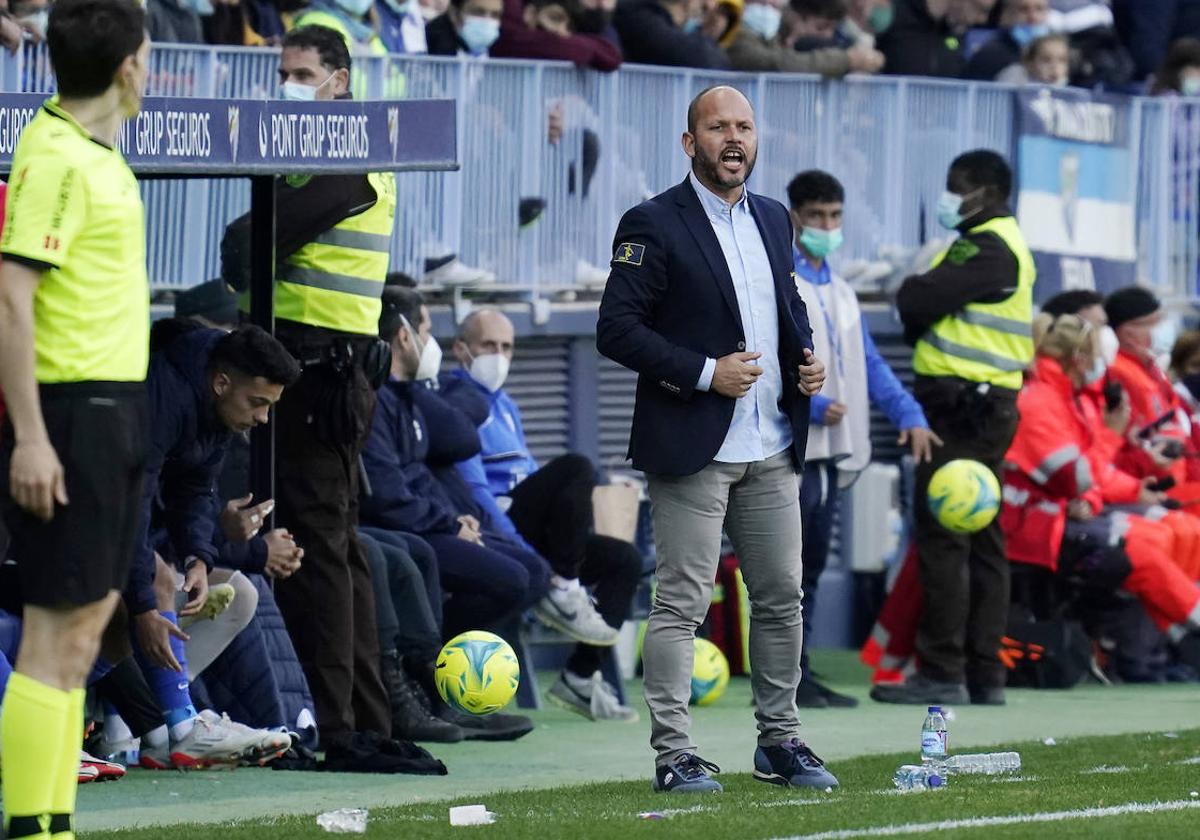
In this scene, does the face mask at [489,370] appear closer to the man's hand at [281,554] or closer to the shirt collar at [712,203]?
the man's hand at [281,554]

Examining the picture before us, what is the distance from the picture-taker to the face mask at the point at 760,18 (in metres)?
15.1

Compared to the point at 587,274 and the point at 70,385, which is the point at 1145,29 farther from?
the point at 70,385

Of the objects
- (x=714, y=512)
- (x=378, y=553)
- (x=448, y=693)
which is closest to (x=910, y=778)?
(x=714, y=512)

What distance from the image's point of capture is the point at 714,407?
25.1 feet

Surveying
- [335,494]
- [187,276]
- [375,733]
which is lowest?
[375,733]

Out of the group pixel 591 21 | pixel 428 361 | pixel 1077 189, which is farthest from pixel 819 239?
pixel 1077 189

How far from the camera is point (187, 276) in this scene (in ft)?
38.3

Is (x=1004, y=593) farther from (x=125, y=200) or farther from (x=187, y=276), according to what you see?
(x=125, y=200)

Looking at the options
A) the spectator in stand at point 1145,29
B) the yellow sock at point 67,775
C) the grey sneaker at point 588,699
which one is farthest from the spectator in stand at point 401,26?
the yellow sock at point 67,775

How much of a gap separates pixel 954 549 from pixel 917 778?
4221 millimetres

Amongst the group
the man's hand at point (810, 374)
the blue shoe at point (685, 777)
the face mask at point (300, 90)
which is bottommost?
the blue shoe at point (685, 777)

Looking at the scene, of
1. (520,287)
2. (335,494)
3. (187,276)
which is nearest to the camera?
(335,494)

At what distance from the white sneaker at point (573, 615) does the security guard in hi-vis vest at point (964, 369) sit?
164 centimetres

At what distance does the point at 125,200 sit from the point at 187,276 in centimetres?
584
